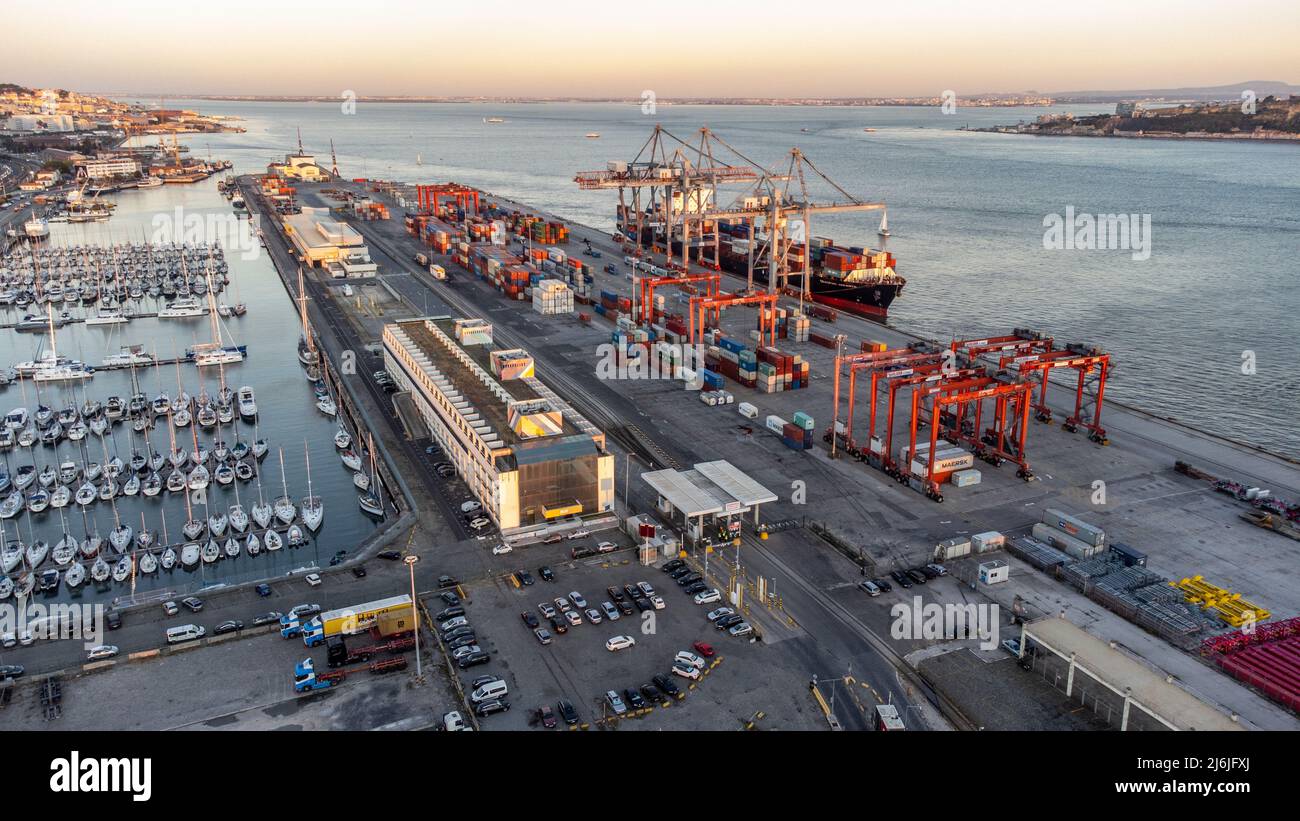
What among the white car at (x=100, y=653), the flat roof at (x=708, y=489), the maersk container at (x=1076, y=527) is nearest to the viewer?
the white car at (x=100, y=653)

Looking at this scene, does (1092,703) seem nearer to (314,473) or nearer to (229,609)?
(229,609)

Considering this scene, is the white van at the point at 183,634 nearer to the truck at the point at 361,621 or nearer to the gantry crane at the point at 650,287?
the truck at the point at 361,621

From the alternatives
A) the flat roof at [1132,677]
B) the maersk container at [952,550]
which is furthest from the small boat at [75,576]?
the flat roof at [1132,677]

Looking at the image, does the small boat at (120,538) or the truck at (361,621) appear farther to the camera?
the small boat at (120,538)

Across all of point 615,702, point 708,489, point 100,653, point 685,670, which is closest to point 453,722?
point 615,702

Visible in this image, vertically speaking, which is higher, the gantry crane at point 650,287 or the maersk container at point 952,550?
the gantry crane at point 650,287

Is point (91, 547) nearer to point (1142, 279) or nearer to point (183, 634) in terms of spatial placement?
point (183, 634)
